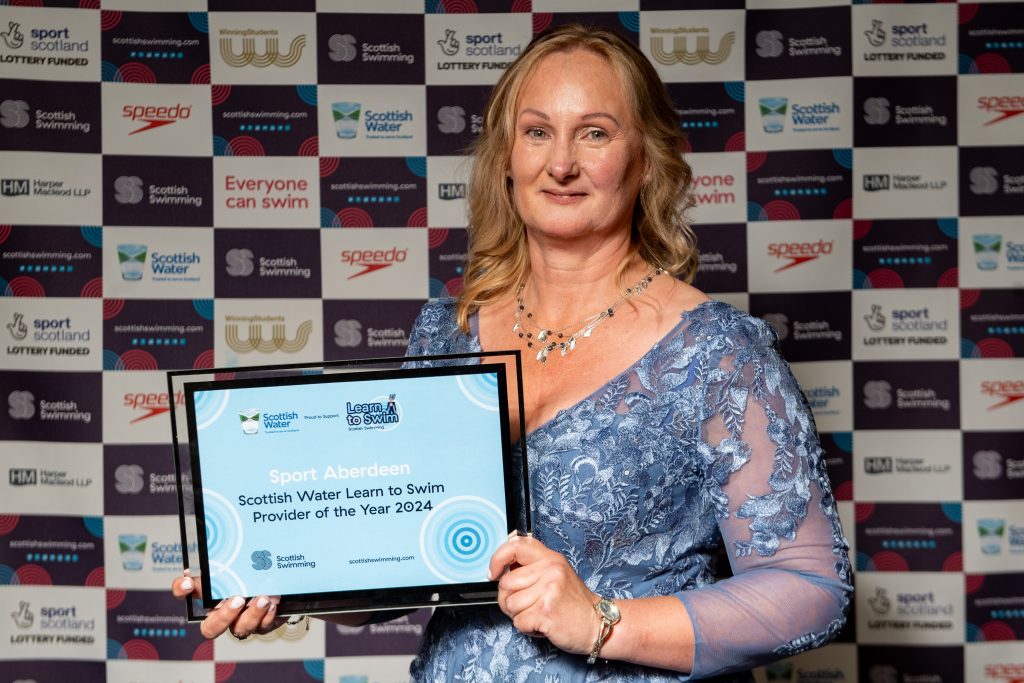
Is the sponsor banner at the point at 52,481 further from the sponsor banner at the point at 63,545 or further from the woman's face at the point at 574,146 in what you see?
the woman's face at the point at 574,146

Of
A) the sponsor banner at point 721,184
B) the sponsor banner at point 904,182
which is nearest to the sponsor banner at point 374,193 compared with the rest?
the sponsor banner at point 721,184

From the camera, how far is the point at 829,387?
2.79 metres

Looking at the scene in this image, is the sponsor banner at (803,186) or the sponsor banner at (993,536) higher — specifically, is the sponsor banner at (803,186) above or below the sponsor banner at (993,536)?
above

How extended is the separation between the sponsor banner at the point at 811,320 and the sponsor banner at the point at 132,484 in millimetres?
1793

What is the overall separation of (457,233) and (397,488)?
171cm

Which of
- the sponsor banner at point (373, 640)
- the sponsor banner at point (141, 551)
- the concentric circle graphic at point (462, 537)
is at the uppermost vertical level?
the concentric circle graphic at point (462, 537)

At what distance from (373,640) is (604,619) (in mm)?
1821

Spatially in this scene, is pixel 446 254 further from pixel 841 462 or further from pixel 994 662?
pixel 994 662

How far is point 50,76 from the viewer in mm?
2816

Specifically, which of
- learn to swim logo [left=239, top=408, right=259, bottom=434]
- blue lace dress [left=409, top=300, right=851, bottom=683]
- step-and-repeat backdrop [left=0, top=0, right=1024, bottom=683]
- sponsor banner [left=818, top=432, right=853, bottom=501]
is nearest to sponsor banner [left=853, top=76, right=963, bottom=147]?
step-and-repeat backdrop [left=0, top=0, right=1024, bottom=683]

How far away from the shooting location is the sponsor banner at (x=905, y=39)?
273 centimetres

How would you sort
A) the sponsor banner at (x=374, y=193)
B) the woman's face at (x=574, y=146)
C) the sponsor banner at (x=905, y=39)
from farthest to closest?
1. the sponsor banner at (x=374, y=193)
2. the sponsor banner at (x=905, y=39)
3. the woman's face at (x=574, y=146)

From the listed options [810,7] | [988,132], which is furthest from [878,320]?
[810,7]

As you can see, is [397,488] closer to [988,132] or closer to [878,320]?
[878,320]
